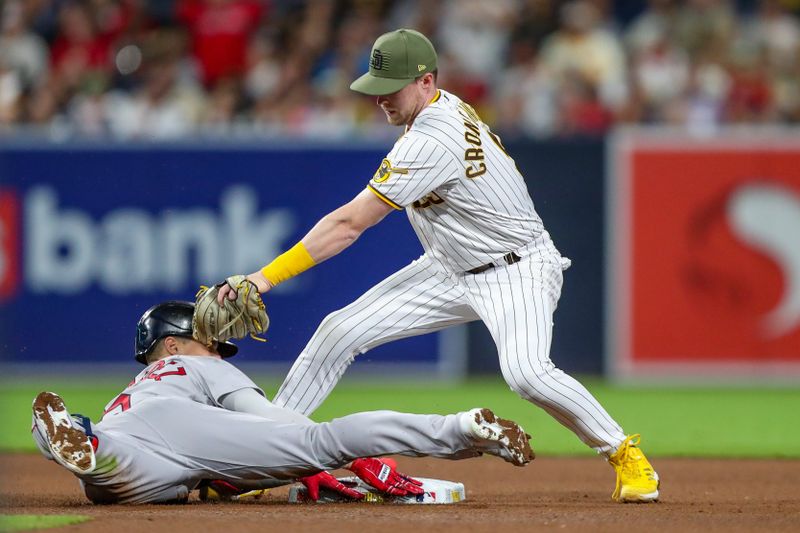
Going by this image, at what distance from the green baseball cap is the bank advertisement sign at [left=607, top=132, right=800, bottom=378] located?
6.09 metres

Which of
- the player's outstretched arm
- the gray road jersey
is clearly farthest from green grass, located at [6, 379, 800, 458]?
the player's outstretched arm

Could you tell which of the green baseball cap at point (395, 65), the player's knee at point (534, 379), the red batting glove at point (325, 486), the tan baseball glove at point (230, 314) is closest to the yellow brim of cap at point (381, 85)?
the green baseball cap at point (395, 65)

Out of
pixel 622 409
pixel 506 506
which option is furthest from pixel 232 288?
pixel 622 409

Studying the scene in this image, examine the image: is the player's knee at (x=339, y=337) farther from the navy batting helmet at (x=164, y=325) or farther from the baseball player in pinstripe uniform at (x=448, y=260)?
the navy batting helmet at (x=164, y=325)

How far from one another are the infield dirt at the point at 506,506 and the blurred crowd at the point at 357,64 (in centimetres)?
522

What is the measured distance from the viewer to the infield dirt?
5098 millimetres

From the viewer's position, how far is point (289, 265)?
5.81 metres

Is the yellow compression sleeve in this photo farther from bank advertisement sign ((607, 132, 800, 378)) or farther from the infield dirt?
bank advertisement sign ((607, 132, 800, 378))

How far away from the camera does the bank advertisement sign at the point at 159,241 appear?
1187 cm

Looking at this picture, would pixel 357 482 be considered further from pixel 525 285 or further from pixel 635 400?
pixel 635 400

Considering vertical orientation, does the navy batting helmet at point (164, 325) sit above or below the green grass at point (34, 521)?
above

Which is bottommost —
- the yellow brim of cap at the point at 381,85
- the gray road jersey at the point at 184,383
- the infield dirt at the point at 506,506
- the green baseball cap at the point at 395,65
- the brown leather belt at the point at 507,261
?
the infield dirt at the point at 506,506

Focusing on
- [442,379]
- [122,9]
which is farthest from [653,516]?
[122,9]

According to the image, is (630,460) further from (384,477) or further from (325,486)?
(325,486)
